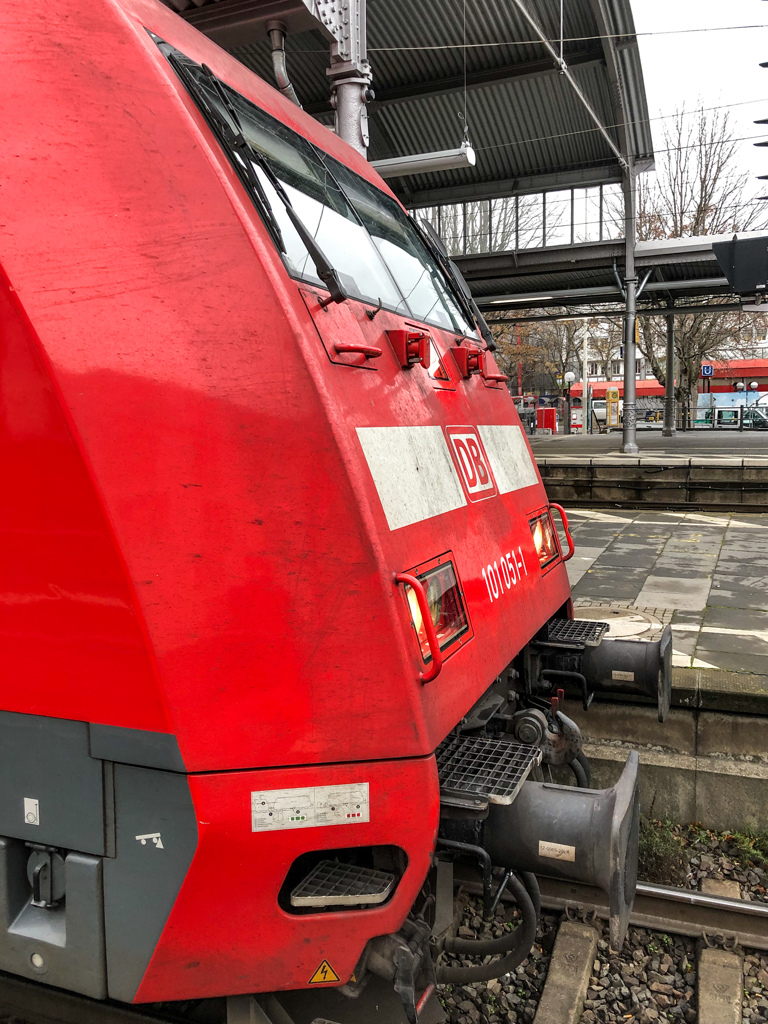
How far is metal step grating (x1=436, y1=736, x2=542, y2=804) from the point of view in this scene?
7.85 feet

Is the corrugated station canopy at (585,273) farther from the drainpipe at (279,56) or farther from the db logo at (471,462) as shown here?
the db logo at (471,462)

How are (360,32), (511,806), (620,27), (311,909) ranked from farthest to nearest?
(620,27) < (360,32) < (511,806) < (311,909)

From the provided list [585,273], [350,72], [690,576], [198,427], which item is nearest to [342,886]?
[198,427]

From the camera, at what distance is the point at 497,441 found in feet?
11.8

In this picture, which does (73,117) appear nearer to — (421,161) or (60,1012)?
(60,1012)

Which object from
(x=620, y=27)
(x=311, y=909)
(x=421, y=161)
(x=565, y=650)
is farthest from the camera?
(x=620, y=27)

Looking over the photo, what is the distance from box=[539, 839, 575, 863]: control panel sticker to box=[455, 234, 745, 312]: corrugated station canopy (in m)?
16.5

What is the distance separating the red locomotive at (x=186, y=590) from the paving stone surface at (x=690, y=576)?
3506 millimetres

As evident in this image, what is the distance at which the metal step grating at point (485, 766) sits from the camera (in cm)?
239

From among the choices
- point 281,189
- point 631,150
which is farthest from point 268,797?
point 631,150

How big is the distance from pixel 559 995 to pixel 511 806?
4.13ft

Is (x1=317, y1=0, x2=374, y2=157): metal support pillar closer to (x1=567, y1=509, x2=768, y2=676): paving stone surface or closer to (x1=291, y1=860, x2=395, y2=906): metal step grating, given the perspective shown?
(x1=567, y1=509, x2=768, y2=676): paving stone surface

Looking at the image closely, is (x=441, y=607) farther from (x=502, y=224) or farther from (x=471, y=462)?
(x=502, y=224)

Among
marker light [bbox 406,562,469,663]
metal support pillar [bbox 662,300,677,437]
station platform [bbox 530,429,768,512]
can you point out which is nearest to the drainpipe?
marker light [bbox 406,562,469,663]
